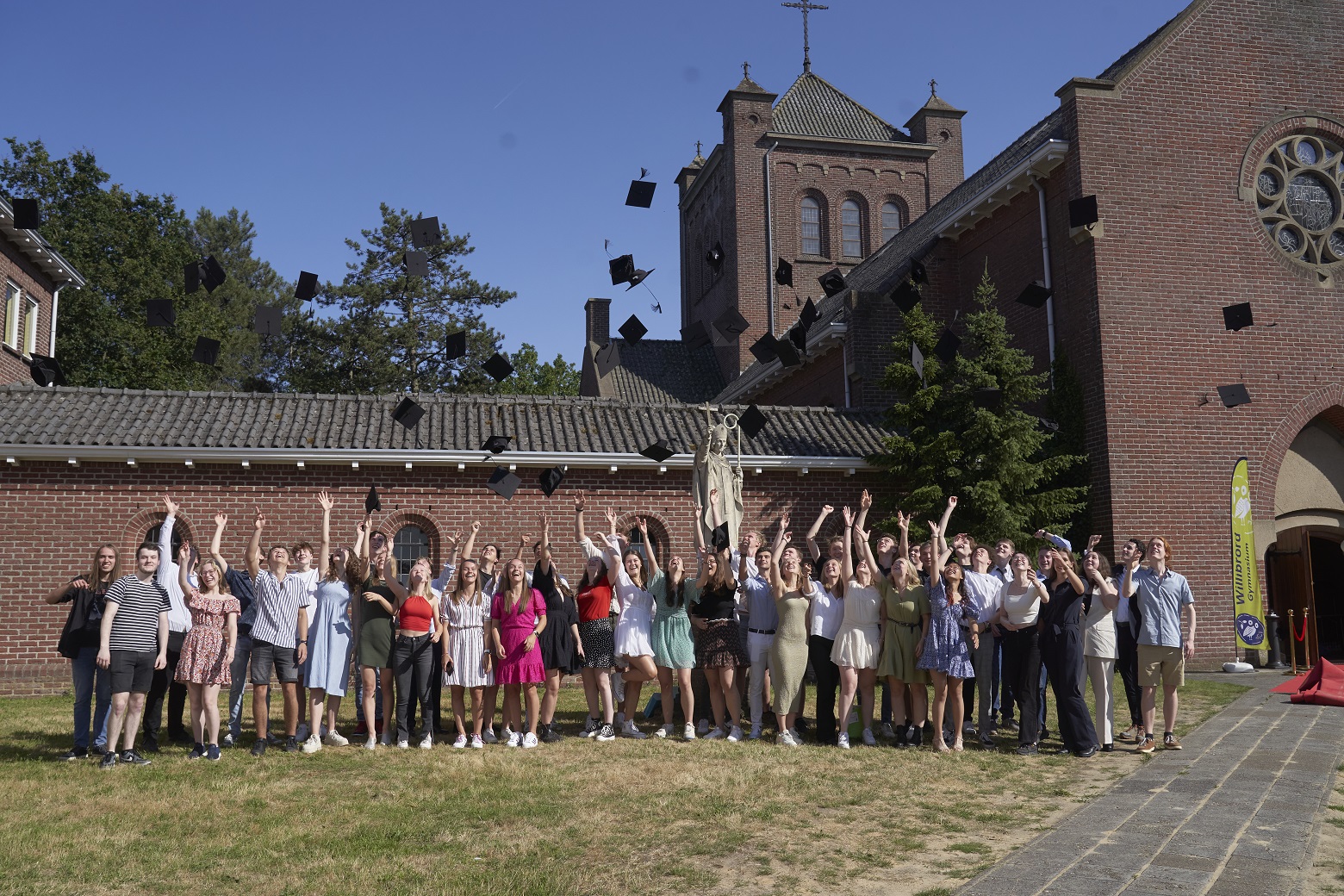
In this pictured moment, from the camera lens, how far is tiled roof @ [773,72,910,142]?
124 ft

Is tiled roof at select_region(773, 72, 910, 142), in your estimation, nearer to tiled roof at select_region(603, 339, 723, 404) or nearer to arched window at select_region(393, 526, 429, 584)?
tiled roof at select_region(603, 339, 723, 404)

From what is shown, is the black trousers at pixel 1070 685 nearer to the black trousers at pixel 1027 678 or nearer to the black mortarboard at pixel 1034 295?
the black trousers at pixel 1027 678

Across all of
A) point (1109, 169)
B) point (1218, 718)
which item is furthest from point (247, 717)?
point (1109, 169)

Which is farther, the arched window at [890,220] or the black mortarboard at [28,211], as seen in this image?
the arched window at [890,220]

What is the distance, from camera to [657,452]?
53.3ft

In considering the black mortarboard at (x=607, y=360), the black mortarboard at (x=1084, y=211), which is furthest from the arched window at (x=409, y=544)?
the black mortarboard at (x=607, y=360)

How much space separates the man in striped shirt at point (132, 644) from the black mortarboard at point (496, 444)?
24.1 feet

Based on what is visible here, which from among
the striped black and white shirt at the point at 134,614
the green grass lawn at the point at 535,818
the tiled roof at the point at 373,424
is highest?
the tiled roof at the point at 373,424

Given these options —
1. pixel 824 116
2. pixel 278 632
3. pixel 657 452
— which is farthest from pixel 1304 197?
pixel 824 116

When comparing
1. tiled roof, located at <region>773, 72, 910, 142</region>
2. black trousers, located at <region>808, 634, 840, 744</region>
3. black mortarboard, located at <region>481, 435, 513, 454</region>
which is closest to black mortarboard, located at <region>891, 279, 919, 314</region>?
black mortarboard, located at <region>481, 435, 513, 454</region>

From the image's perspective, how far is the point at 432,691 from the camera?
9.86 meters

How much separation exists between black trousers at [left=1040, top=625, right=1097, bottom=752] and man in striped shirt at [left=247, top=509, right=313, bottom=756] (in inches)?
259

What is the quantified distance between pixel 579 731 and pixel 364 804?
144 inches

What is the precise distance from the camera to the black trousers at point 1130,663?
9.85 metres
